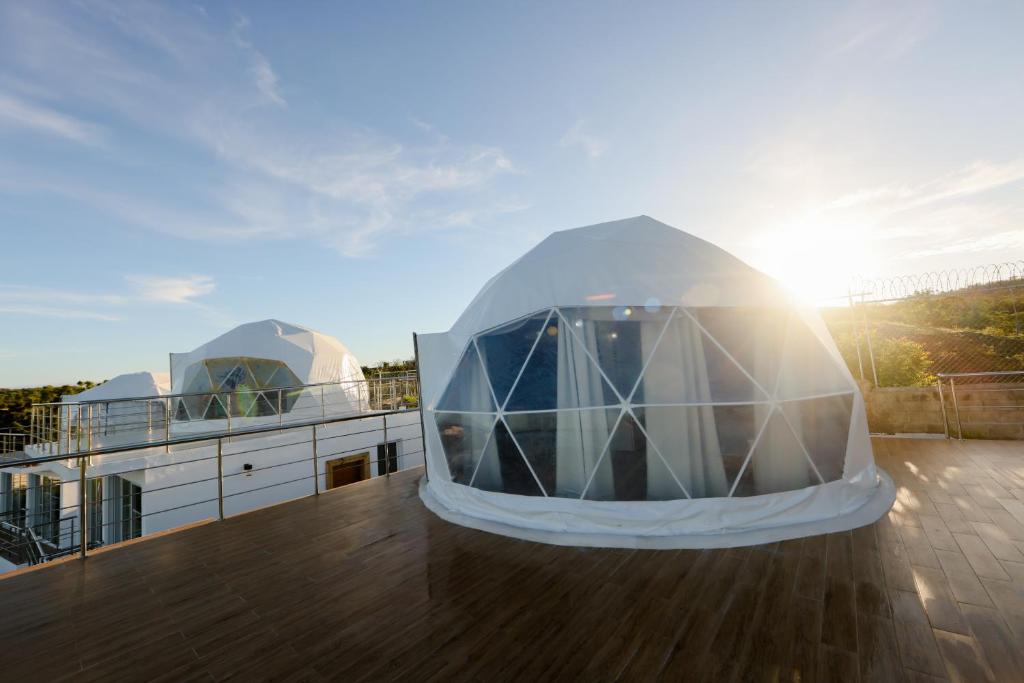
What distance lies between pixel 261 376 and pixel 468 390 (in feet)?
39.3

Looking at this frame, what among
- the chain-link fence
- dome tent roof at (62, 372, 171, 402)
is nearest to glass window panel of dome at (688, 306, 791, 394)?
the chain-link fence

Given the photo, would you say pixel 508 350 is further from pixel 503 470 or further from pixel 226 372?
pixel 226 372

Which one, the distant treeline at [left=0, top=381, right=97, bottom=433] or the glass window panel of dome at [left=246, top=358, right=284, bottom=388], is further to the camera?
the distant treeline at [left=0, top=381, right=97, bottom=433]

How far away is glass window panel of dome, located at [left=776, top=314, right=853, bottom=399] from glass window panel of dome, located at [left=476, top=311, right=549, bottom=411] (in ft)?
9.10

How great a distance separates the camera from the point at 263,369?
13570mm

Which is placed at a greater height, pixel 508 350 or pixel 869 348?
pixel 508 350

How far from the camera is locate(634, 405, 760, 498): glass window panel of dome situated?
12.9 feet

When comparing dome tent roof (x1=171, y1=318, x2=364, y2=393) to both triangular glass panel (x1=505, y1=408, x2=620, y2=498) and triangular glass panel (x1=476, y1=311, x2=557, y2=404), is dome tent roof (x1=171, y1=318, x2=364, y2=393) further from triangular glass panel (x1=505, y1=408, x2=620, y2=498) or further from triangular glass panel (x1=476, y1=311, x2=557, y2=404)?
triangular glass panel (x1=505, y1=408, x2=620, y2=498)

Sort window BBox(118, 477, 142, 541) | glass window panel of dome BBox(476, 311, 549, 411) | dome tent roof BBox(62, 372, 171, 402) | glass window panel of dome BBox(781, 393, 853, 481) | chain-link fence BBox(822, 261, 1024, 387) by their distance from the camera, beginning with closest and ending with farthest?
glass window panel of dome BBox(781, 393, 853, 481) < glass window panel of dome BBox(476, 311, 549, 411) < chain-link fence BBox(822, 261, 1024, 387) < window BBox(118, 477, 142, 541) < dome tent roof BBox(62, 372, 171, 402)

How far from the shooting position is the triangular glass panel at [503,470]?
432 centimetres

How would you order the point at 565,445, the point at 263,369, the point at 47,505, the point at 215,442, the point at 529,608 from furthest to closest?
the point at 263,369, the point at 47,505, the point at 215,442, the point at 565,445, the point at 529,608

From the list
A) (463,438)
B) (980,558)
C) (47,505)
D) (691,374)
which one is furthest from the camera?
(47,505)

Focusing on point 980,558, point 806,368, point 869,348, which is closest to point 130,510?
point 806,368

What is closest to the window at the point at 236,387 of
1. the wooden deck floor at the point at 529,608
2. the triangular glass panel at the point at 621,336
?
the wooden deck floor at the point at 529,608
